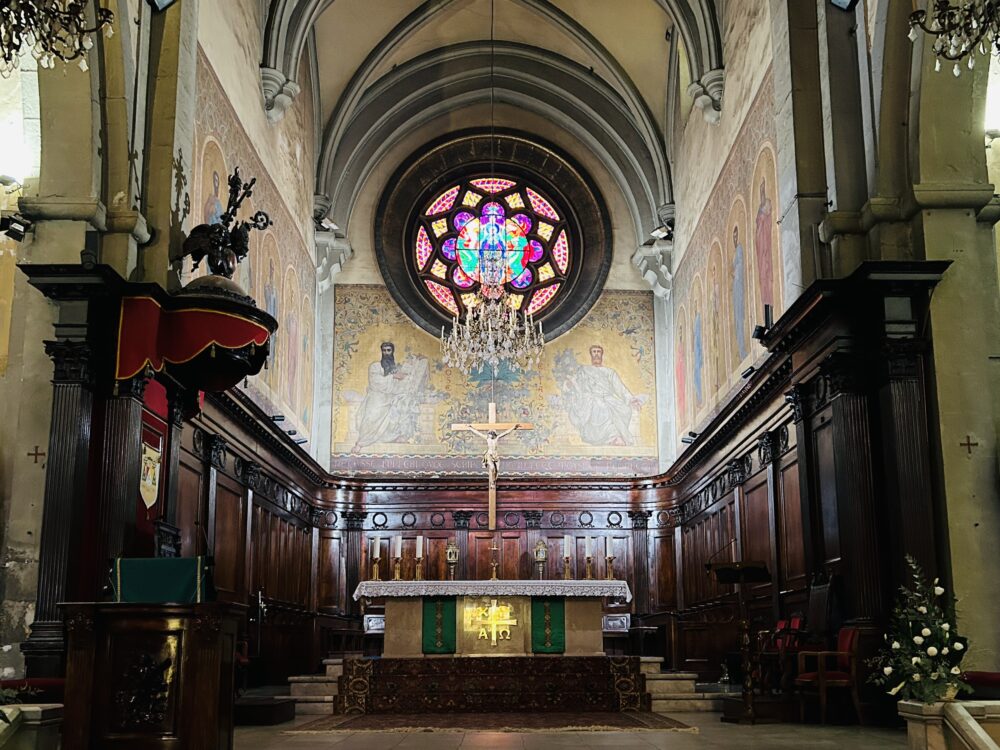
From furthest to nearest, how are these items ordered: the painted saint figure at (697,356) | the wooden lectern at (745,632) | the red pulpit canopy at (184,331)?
the painted saint figure at (697,356) < the wooden lectern at (745,632) < the red pulpit canopy at (184,331)

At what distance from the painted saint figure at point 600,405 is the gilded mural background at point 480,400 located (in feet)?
0.06

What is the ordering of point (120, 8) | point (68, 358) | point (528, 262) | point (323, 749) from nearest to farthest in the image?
point (323, 749) → point (68, 358) → point (120, 8) → point (528, 262)

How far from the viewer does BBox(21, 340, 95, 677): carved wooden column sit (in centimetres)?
909

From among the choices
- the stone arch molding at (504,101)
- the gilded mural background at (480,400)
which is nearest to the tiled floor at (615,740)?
the gilded mural background at (480,400)

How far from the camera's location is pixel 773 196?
43.7ft

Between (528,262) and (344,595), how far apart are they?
7.57m

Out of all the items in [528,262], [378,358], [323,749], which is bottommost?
[323,749]

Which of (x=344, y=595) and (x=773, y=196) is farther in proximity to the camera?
(x=344, y=595)

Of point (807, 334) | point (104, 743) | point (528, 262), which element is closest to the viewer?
point (104, 743)

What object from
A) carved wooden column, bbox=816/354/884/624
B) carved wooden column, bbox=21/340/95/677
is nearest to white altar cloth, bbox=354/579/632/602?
carved wooden column, bbox=816/354/884/624

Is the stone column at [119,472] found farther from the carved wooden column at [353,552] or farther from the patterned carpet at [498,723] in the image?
the carved wooden column at [353,552]

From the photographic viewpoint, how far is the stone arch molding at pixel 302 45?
15992mm

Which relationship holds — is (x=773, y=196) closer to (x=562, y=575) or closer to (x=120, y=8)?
(x=120, y=8)

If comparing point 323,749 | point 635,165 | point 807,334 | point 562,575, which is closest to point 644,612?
point 562,575
